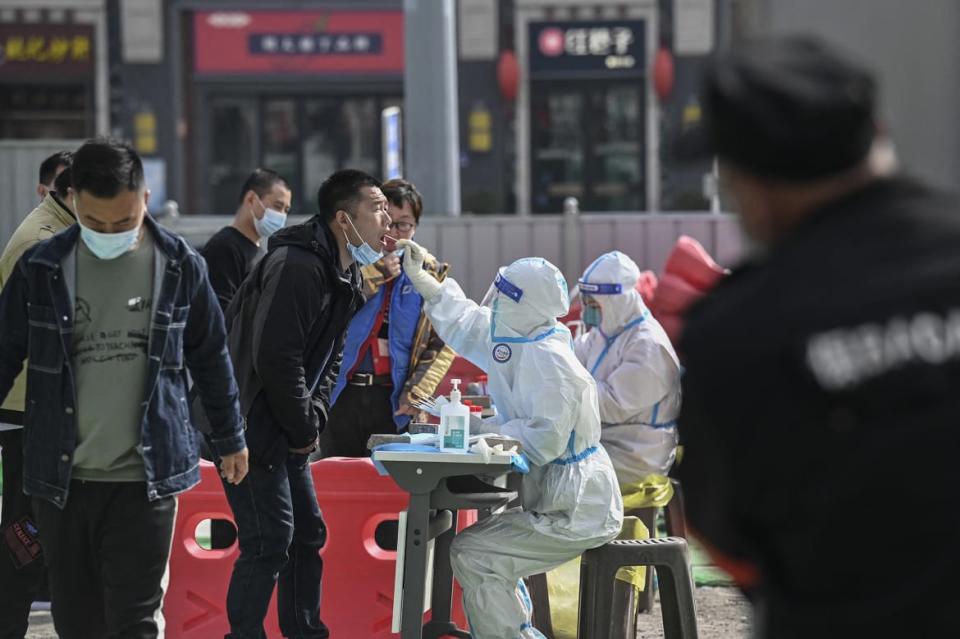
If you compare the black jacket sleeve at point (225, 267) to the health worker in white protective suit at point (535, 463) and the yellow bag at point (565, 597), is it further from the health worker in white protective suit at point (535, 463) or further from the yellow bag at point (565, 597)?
the yellow bag at point (565, 597)

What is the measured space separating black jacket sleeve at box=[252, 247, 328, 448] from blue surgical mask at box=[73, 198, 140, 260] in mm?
1050

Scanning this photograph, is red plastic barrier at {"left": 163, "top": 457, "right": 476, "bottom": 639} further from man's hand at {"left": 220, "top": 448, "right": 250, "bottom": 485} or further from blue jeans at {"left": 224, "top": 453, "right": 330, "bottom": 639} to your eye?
man's hand at {"left": 220, "top": 448, "right": 250, "bottom": 485}

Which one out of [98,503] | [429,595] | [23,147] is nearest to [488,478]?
[429,595]

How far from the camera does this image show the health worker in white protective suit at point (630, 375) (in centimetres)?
646

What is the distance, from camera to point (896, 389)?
81.2 inches

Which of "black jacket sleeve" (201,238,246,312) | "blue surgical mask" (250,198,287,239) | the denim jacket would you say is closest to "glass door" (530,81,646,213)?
"blue surgical mask" (250,198,287,239)

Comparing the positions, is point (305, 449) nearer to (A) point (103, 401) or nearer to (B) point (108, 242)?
(A) point (103, 401)

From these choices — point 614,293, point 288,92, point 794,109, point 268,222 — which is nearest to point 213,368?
point 614,293

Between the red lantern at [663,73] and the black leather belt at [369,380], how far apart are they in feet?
59.7

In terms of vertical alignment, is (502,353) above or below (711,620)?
above

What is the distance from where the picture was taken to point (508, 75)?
24234 mm

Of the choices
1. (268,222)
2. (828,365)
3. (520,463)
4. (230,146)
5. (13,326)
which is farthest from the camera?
(230,146)

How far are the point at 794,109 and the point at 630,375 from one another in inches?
171

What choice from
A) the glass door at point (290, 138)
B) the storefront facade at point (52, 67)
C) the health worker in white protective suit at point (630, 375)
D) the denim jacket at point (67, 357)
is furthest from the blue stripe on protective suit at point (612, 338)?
the storefront facade at point (52, 67)
